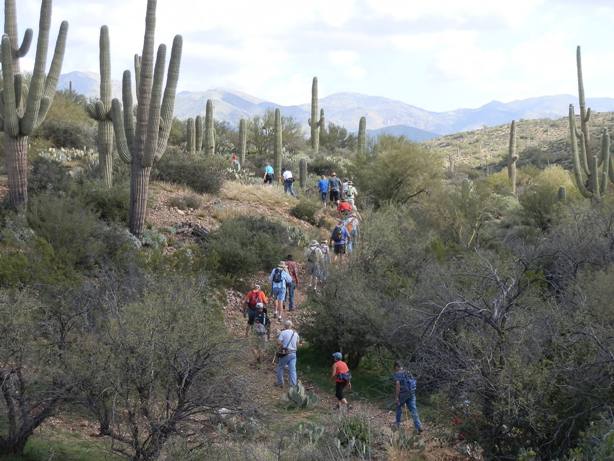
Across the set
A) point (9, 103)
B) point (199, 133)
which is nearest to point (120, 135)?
point (9, 103)

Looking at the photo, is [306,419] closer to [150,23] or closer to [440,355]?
[440,355]

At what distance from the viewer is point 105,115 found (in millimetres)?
21844

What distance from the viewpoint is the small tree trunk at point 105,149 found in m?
22.0

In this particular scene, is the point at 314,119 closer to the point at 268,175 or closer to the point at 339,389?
the point at 268,175

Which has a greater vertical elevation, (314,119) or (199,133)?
(314,119)

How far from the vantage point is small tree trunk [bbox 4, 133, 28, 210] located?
18.6 m

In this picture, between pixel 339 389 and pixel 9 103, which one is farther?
pixel 9 103

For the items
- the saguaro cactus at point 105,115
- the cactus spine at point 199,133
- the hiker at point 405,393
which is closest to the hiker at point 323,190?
the cactus spine at point 199,133

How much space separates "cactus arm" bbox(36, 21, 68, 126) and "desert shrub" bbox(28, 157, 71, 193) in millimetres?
2164

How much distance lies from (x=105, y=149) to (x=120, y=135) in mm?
2584

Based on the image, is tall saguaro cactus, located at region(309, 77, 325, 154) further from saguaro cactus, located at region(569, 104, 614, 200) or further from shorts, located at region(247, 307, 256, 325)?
shorts, located at region(247, 307, 256, 325)

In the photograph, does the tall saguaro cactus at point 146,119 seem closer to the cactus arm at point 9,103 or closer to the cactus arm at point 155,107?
the cactus arm at point 155,107

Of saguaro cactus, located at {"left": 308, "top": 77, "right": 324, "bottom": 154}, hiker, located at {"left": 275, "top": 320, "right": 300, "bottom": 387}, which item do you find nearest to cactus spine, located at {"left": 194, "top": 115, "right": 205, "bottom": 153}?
saguaro cactus, located at {"left": 308, "top": 77, "right": 324, "bottom": 154}

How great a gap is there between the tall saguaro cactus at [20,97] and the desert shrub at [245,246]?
14.8 ft
